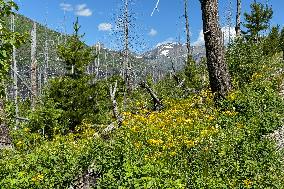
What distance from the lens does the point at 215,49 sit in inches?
516

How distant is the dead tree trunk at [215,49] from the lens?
1306 cm

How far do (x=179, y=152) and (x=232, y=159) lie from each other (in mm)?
1191

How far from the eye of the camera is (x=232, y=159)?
26.1 feet

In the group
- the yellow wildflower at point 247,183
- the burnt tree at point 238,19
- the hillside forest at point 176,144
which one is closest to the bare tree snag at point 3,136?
the hillside forest at point 176,144

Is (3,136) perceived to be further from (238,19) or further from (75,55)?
(238,19)

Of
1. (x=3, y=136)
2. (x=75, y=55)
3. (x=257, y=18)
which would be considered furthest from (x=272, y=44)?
(x=3, y=136)

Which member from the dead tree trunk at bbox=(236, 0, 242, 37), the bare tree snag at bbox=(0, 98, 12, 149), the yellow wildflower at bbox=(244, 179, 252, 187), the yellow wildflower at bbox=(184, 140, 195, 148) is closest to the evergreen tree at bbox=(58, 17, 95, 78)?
the bare tree snag at bbox=(0, 98, 12, 149)

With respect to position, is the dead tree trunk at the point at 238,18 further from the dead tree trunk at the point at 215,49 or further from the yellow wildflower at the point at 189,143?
the yellow wildflower at the point at 189,143

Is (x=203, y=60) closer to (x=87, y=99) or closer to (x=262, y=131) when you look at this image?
(x=87, y=99)

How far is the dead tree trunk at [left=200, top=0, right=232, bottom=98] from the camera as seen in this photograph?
13.1m

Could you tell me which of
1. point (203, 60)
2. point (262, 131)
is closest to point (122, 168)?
point (262, 131)

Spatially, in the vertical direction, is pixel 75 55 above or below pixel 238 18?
below

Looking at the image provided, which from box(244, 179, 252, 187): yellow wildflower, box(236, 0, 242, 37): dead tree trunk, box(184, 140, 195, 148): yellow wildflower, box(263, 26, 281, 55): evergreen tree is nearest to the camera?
box(244, 179, 252, 187): yellow wildflower

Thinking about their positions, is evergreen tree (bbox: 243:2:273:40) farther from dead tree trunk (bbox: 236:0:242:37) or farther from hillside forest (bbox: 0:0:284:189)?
hillside forest (bbox: 0:0:284:189)
